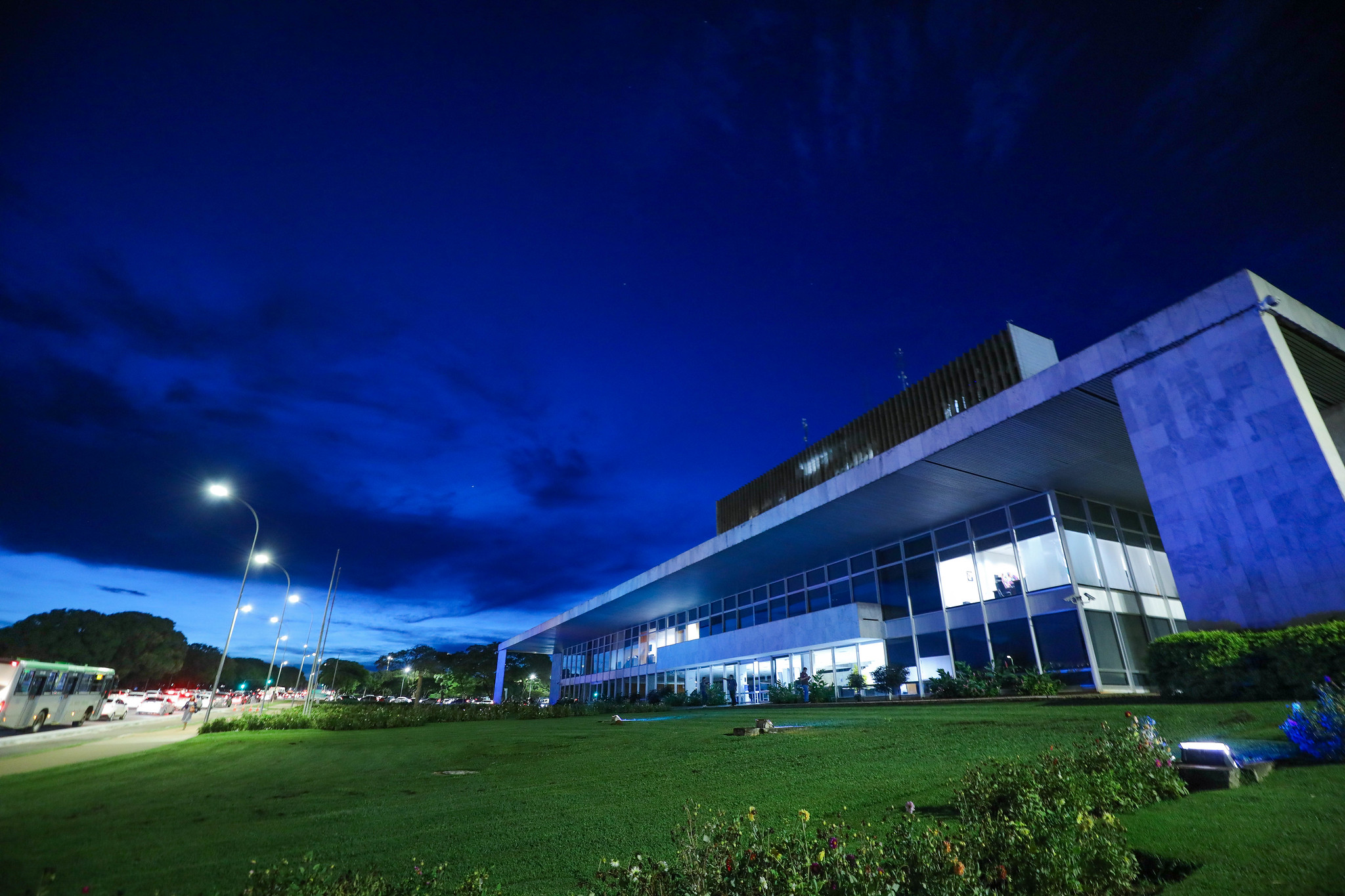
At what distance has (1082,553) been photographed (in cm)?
2239

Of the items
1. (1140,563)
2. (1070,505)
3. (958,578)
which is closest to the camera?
(1070,505)

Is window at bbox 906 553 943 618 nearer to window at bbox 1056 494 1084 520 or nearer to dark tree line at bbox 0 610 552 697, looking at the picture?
window at bbox 1056 494 1084 520

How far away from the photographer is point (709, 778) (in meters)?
9.45

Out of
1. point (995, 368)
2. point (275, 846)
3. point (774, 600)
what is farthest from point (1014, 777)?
point (995, 368)

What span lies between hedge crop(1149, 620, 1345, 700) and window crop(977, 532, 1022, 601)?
9989 millimetres

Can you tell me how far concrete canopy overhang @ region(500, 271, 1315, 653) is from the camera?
15.0m

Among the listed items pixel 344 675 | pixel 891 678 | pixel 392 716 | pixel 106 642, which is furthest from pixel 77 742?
pixel 344 675

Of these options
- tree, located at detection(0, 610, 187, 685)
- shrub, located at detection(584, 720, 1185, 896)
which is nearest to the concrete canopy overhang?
shrub, located at detection(584, 720, 1185, 896)

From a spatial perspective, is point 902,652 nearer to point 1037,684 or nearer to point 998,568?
point 998,568

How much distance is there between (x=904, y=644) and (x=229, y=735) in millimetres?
25940

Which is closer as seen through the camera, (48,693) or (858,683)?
(48,693)

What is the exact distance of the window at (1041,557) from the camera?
21891 millimetres

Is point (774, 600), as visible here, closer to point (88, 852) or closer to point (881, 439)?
point (881, 439)

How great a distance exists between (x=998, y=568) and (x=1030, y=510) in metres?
2.59
